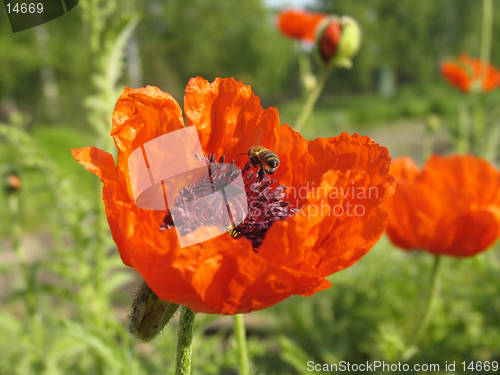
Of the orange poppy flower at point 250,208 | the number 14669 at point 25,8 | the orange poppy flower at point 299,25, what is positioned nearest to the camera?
the orange poppy flower at point 250,208

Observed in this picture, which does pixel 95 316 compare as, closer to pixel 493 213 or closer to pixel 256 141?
pixel 256 141

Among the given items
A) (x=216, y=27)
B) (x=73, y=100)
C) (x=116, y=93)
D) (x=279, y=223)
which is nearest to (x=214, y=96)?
(x=279, y=223)

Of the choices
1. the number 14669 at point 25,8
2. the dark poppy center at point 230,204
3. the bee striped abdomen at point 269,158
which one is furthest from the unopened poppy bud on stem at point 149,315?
the number 14669 at point 25,8

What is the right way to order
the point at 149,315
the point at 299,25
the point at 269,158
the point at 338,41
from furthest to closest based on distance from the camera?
the point at 299,25 → the point at 338,41 → the point at 269,158 → the point at 149,315

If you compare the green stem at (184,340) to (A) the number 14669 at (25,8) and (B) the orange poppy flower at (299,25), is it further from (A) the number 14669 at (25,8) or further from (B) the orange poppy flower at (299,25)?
(B) the orange poppy flower at (299,25)

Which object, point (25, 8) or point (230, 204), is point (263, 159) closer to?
point (230, 204)

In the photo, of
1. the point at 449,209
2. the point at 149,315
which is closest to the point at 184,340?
the point at 149,315

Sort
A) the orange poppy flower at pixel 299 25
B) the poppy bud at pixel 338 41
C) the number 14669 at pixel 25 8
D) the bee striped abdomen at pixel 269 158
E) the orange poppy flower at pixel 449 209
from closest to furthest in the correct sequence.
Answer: the bee striped abdomen at pixel 269 158
the number 14669 at pixel 25 8
the orange poppy flower at pixel 449 209
the poppy bud at pixel 338 41
the orange poppy flower at pixel 299 25

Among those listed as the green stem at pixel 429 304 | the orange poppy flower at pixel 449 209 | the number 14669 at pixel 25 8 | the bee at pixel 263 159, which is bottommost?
the green stem at pixel 429 304
